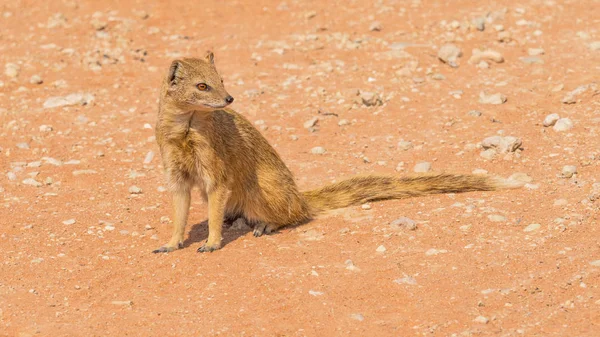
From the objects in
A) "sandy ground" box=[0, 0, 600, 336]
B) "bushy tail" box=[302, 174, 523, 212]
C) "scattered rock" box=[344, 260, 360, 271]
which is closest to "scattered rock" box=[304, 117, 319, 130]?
"sandy ground" box=[0, 0, 600, 336]

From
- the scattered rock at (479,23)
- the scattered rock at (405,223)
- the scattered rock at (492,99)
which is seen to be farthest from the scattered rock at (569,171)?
the scattered rock at (479,23)

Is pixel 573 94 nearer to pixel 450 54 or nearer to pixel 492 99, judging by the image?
pixel 492 99

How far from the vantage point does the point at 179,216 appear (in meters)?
5.74

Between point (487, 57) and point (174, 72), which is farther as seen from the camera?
point (487, 57)

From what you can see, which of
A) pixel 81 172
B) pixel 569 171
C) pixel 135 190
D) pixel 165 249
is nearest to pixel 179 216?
pixel 165 249

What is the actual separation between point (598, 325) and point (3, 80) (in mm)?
6746

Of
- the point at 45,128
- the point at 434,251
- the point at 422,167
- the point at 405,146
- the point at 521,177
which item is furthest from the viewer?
the point at 45,128

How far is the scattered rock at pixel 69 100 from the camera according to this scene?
8.43 meters

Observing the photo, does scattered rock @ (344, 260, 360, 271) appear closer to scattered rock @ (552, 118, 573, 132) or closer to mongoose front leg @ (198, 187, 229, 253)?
mongoose front leg @ (198, 187, 229, 253)

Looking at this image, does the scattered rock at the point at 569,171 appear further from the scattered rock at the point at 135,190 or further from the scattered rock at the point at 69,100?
the scattered rock at the point at 69,100

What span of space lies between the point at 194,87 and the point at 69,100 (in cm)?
354

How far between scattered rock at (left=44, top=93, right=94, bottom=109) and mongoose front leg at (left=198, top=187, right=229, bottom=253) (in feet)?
11.0

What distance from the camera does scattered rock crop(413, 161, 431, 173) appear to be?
673cm

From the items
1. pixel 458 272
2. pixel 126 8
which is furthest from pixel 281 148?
pixel 126 8
